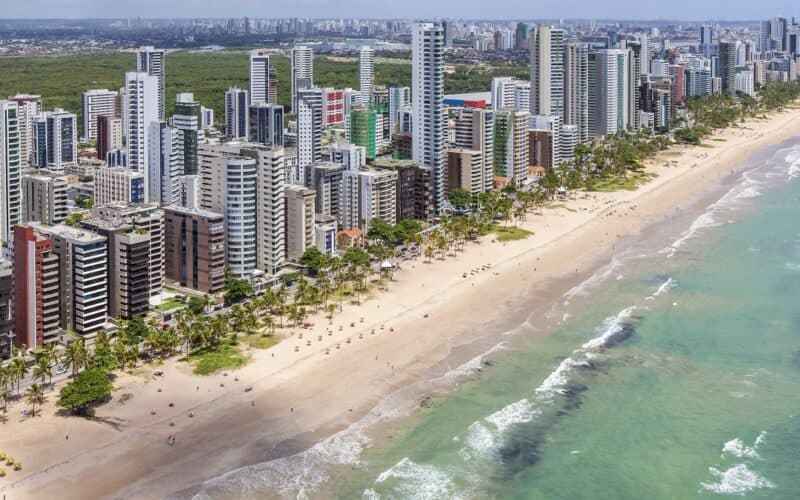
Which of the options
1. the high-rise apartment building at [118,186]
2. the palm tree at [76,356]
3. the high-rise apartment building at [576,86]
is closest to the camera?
the palm tree at [76,356]

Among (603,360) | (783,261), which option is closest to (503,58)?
(783,261)

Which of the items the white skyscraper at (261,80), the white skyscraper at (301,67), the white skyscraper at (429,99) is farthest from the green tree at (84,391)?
the white skyscraper at (301,67)

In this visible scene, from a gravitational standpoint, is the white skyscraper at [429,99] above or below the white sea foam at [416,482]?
above

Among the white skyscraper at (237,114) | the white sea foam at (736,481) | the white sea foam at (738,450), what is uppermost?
the white skyscraper at (237,114)

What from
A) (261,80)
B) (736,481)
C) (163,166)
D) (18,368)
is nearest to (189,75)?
(261,80)

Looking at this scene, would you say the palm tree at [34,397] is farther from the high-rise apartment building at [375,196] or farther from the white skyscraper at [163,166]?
the white skyscraper at [163,166]

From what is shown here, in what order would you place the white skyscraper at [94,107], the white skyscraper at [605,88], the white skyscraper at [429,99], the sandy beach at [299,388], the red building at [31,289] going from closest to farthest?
1. the sandy beach at [299,388]
2. the red building at [31,289]
3. the white skyscraper at [429,99]
4. the white skyscraper at [94,107]
5. the white skyscraper at [605,88]

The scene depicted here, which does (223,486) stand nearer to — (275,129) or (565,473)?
(565,473)
